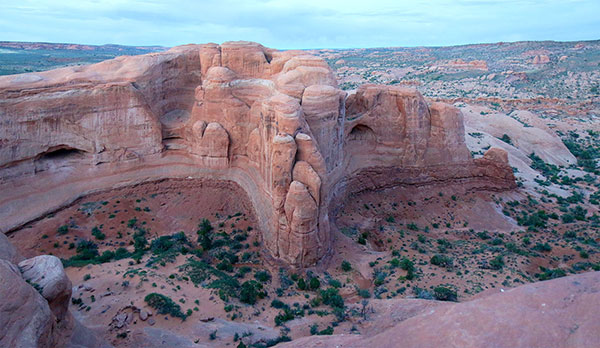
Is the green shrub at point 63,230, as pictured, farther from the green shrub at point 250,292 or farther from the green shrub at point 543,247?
the green shrub at point 543,247

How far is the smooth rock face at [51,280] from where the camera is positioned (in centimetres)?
1034

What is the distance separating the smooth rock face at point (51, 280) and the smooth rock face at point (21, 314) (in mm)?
789

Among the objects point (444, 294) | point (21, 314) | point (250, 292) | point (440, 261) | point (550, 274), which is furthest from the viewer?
point (440, 261)

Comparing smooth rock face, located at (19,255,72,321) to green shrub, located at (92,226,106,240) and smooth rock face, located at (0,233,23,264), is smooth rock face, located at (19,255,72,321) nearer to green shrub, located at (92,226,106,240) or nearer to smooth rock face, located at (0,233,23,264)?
smooth rock face, located at (0,233,23,264)

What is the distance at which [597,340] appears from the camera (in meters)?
6.98

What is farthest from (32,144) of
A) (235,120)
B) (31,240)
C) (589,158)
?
(589,158)

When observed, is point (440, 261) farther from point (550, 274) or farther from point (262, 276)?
point (262, 276)

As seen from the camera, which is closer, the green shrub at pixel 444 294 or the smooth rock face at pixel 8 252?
the smooth rock face at pixel 8 252

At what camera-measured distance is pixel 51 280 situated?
10.5m

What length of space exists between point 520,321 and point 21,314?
11279mm

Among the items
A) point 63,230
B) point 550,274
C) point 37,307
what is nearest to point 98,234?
point 63,230

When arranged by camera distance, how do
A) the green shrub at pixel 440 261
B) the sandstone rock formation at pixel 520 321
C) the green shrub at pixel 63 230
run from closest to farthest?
1. the sandstone rock formation at pixel 520 321
2. the green shrub at pixel 440 261
3. the green shrub at pixel 63 230

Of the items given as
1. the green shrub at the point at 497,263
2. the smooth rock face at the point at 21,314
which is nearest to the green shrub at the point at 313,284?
the green shrub at the point at 497,263

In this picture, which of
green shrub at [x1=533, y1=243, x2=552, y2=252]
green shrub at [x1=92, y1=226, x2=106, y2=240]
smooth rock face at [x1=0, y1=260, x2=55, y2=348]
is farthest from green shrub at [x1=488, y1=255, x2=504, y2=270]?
green shrub at [x1=92, y1=226, x2=106, y2=240]
